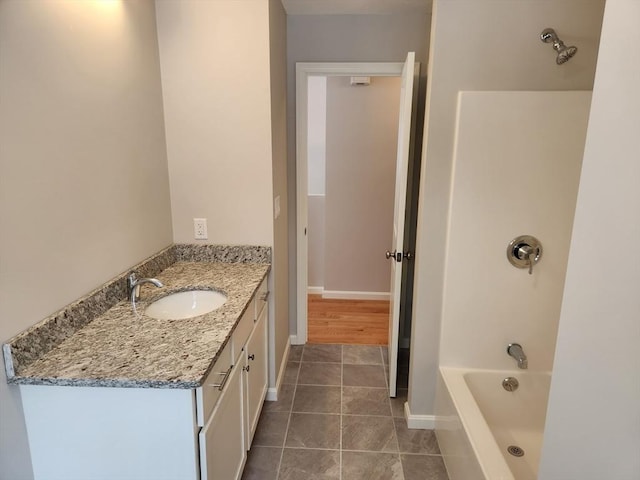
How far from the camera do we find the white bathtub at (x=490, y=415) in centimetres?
175

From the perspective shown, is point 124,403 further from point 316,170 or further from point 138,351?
point 316,170

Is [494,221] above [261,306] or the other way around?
above

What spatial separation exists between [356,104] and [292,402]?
2.64m

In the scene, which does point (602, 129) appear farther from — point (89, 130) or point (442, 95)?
point (89, 130)

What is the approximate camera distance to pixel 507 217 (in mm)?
1968

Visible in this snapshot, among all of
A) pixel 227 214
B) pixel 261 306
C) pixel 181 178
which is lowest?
pixel 261 306

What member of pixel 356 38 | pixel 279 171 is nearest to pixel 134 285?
pixel 279 171

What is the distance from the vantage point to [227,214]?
7.15 feet

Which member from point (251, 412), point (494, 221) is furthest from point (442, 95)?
point (251, 412)

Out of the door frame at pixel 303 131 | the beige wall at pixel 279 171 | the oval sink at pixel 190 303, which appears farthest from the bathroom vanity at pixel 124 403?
the door frame at pixel 303 131

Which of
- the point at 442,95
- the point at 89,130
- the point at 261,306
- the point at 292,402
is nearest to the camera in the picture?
the point at 89,130

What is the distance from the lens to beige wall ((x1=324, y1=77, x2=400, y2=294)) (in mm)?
3682

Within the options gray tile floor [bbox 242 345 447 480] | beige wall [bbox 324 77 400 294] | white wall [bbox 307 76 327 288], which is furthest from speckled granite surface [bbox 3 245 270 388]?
white wall [bbox 307 76 327 288]

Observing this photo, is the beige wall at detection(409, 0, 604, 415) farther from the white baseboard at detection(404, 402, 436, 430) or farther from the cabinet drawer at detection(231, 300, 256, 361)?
the white baseboard at detection(404, 402, 436, 430)
